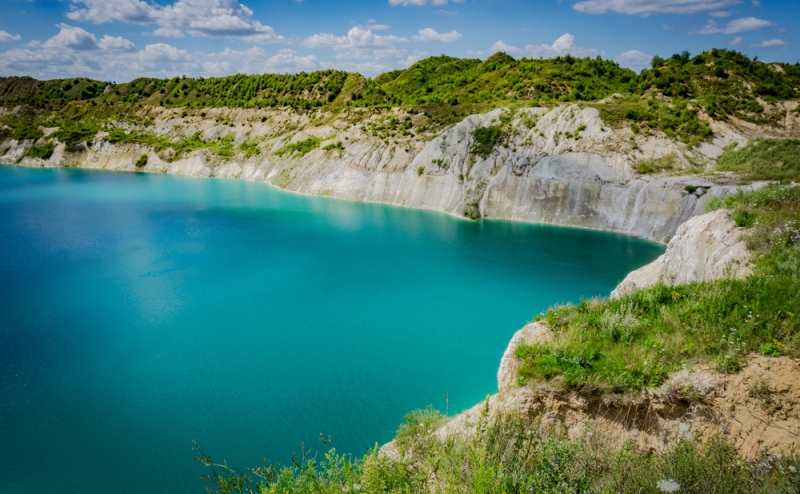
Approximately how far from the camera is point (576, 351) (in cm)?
831

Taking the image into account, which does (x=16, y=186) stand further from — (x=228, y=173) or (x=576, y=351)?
(x=576, y=351)

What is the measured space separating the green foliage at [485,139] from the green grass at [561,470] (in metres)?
34.6

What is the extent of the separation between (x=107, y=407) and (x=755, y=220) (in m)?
19.5

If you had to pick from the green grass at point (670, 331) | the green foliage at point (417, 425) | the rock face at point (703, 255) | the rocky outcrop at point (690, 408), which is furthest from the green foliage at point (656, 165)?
the green foliage at point (417, 425)

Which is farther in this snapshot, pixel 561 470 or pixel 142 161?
pixel 142 161

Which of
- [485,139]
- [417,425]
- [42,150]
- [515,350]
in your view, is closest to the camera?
[515,350]

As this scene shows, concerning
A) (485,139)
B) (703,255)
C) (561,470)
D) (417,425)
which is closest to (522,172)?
(485,139)

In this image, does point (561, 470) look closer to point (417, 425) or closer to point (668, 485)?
point (668, 485)

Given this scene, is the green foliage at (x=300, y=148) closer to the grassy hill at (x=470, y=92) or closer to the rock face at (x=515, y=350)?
the grassy hill at (x=470, y=92)

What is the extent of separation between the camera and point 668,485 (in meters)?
4.55

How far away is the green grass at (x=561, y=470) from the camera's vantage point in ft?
15.2

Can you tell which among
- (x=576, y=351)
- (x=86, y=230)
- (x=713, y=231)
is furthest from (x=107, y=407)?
(x=86, y=230)

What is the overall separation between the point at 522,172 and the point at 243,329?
26582 millimetres

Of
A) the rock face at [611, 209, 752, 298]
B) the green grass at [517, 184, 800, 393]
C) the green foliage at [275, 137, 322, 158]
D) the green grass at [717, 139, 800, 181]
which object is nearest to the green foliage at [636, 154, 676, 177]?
the green grass at [717, 139, 800, 181]
